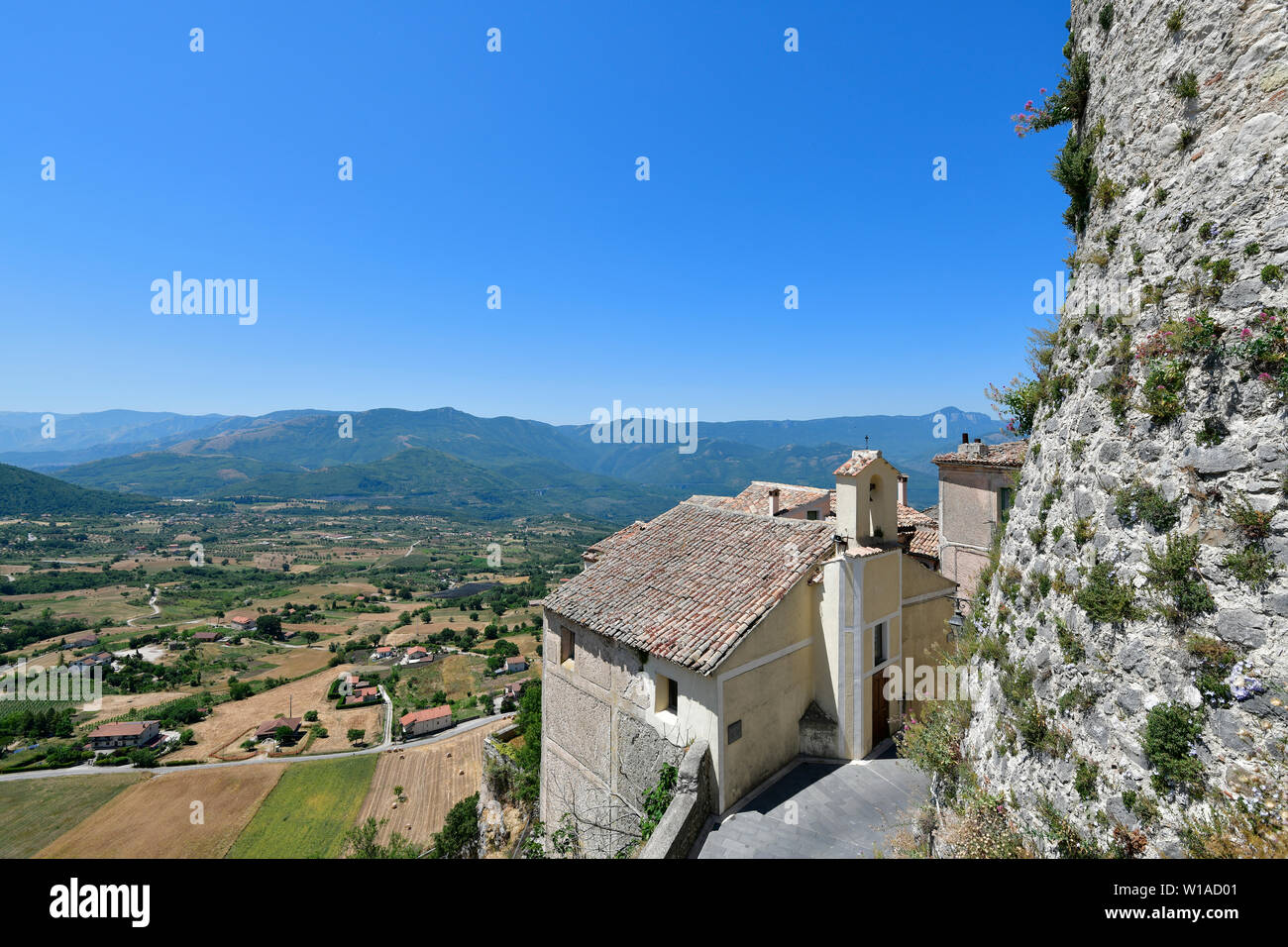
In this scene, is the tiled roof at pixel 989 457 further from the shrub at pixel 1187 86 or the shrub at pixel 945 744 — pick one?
the shrub at pixel 1187 86

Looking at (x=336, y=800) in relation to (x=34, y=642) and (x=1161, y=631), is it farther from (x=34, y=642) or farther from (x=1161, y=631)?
(x=34, y=642)

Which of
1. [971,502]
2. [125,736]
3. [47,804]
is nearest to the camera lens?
[971,502]

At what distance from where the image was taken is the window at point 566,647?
Result: 1591 centimetres

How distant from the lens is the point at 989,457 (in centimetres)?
1934

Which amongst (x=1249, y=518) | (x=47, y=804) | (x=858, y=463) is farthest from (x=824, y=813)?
(x=47, y=804)

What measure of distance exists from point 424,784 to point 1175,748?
6978 centimetres

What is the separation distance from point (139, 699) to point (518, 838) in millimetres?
105929

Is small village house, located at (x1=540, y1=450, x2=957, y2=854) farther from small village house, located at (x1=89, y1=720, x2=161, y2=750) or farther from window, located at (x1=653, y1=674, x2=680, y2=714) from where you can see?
small village house, located at (x1=89, y1=720, x2=161, y2=750)

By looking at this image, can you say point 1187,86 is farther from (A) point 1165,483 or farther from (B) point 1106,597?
(B) point 1106,597

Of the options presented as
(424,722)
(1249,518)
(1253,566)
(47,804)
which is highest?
(1249,518)

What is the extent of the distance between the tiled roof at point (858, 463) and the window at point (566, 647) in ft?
30.2

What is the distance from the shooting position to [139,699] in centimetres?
8588

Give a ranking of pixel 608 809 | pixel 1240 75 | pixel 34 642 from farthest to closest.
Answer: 1. pixel 34 642
2. pixel 608 809
3. pixel 1240 75
